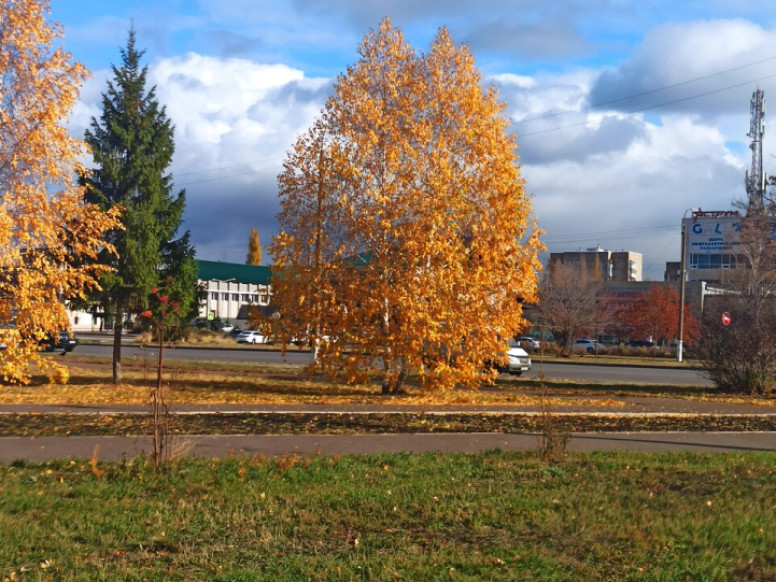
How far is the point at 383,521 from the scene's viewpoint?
6.74 m

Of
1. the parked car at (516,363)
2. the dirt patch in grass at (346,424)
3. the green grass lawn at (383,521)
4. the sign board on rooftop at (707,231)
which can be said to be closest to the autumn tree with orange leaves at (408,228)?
the dirt patch in grass at (346,424)

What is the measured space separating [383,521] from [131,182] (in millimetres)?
17115

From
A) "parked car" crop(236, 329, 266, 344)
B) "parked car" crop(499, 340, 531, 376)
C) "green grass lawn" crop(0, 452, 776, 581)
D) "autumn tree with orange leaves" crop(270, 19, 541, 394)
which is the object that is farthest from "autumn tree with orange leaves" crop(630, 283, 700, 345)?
"green grass lawn" crop(0, 452, 776, 581)

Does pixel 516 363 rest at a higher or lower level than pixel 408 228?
lower

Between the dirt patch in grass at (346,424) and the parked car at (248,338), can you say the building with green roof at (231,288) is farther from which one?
the dirt patch in grass at (346,424)

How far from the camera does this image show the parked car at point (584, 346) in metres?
56.8

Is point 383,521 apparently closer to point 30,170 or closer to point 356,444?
point 356,444

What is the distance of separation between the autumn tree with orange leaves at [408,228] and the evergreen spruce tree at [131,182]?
4.50 metres

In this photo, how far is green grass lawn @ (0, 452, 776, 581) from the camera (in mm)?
5496

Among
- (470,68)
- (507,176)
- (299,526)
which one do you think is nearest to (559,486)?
(299,526)

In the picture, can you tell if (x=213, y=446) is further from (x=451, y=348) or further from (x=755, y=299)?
(x=755, y=299)

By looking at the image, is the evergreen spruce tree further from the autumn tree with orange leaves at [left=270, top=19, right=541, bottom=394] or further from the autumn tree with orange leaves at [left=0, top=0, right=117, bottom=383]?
the autumn tree with orange leaves at [left=0, top=0, right=117, bottom=383]

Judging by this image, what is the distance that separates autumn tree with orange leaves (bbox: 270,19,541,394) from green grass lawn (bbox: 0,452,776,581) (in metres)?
8.86

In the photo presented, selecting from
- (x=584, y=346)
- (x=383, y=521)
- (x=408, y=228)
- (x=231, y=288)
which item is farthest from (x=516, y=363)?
(x=231, y=288)
